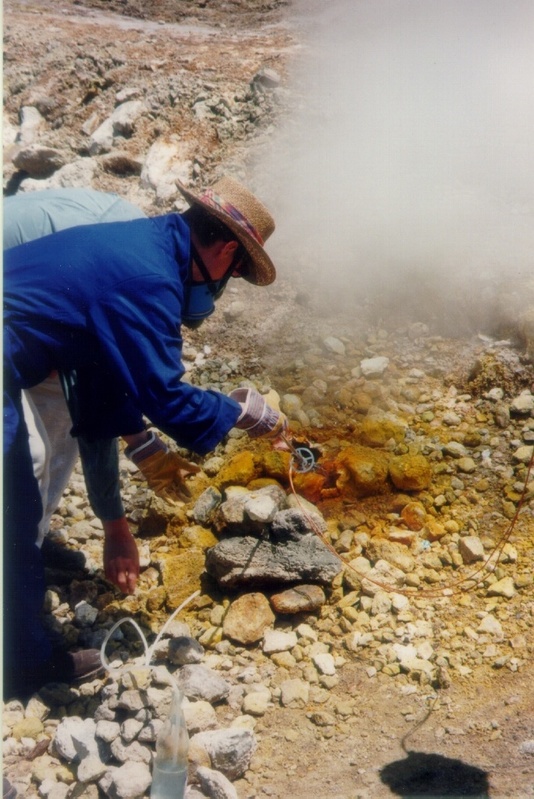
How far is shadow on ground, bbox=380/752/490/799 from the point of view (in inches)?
81.8

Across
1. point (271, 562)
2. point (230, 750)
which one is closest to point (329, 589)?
point (271, 562)

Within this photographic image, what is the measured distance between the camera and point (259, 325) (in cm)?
463

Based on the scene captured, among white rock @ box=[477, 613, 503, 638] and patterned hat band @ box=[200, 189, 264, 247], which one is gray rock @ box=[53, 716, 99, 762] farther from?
patterned hat band @ box=[200, 189, 264, 247]

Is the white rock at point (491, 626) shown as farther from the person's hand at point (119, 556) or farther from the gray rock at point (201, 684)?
the person's hand at point (119, 556)

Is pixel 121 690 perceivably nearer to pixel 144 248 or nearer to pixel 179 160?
pixel 144 248

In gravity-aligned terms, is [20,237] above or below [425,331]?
above

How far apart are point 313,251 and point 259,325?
72 centimetres

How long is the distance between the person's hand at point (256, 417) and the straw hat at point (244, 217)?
418mm

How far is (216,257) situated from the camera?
229cm

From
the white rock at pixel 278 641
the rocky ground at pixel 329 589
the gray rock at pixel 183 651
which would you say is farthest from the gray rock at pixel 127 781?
the white rock at pixel 278 641

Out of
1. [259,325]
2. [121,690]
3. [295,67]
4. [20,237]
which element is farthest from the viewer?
[295,67]

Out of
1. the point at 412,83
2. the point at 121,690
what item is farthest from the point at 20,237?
the point at 412,83

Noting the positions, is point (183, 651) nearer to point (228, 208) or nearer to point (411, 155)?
point (228, 208)

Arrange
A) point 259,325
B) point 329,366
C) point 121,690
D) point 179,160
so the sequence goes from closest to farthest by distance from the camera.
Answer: point 121,690
point 329,366
point 259,325
point 179,160
